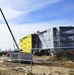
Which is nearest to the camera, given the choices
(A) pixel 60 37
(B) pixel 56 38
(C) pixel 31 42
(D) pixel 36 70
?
(D) pixel 36 70

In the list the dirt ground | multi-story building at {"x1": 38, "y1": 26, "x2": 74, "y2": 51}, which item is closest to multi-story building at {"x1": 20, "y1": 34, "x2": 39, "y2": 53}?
multi-story building at {"x1": 38, "y1": 26, "x2": 74, "y2": 51}

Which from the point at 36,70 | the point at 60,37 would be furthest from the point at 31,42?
the point at 36,70

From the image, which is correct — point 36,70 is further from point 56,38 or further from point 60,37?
point 56,38

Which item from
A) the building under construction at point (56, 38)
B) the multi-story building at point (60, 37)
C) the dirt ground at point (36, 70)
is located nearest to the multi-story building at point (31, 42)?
the building under construction at point (56, 38)

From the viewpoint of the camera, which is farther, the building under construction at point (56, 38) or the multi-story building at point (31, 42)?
the multi-story building at point (31, 42)

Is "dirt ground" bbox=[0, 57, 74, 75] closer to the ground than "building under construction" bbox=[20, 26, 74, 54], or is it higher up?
closer to the ground

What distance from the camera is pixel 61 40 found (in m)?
48.2

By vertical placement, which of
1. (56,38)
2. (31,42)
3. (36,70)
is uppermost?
(56,38)

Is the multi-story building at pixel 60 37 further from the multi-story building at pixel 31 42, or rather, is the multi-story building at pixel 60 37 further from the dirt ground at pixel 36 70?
the dirt ground at pixel 36 70

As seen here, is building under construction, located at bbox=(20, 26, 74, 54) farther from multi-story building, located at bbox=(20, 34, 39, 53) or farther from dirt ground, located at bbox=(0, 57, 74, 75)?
dirt ground, located at bbox=(0, 57, 74, 75)

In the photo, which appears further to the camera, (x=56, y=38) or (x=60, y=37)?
(x=56, y=38)

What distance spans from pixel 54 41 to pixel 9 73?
98.6 feet

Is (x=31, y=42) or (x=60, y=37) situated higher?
(x=60, y=37)

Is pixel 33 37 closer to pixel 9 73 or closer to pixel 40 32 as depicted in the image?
pixel 40 32
